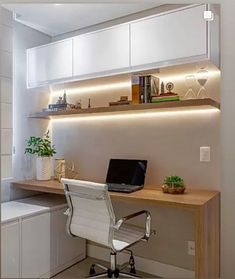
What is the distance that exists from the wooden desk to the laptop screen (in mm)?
66

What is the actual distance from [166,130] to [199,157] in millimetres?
192

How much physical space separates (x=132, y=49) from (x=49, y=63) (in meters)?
0.45

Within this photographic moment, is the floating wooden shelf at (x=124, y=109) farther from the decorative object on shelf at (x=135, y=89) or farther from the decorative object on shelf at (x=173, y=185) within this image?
the decorative object on shelf at (x=173, y=185)

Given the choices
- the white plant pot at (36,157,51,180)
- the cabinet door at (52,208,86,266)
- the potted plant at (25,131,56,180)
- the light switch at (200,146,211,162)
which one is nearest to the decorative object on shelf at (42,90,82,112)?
the potted plant at (25,131,56,180)

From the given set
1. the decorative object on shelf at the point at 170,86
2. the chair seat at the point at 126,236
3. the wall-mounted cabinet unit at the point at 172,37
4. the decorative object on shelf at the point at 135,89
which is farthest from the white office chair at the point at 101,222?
the wall-mounted cabinet unit at the point at 172,37

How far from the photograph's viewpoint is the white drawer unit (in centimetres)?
122

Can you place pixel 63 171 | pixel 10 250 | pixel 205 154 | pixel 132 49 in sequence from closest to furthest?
1. pixel 10 250
2. pixel 205 154
3. pixel 63 171
4. pixel 132 49

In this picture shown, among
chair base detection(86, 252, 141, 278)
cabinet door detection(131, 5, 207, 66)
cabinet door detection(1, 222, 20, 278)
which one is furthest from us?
cabinet door detection(131, 5, 207, 66)

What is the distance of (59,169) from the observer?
1.42 meters

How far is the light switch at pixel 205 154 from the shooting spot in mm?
1320

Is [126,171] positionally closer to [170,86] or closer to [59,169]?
[59,169]

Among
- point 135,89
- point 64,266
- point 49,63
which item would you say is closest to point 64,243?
point 64,266

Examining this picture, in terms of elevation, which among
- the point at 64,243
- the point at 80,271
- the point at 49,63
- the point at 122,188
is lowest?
the point at 80,271

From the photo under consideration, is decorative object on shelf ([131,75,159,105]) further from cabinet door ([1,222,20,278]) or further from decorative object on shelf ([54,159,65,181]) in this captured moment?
cabinet door ([1,222,20,278])
